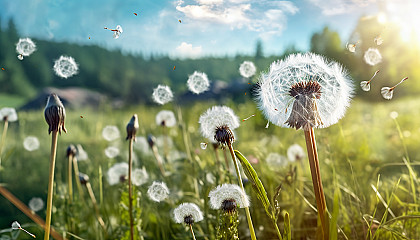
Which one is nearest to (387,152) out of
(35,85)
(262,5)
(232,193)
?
(262,5)

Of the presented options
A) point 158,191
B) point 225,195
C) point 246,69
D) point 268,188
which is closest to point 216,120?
point 225,195

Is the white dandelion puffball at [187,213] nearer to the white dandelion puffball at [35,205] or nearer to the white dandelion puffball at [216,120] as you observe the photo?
the white dandelion puffball at [216,120]

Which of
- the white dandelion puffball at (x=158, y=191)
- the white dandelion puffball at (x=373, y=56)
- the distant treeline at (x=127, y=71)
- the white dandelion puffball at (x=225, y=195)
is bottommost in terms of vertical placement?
the white dandelion puffball at (x=225, y=195)

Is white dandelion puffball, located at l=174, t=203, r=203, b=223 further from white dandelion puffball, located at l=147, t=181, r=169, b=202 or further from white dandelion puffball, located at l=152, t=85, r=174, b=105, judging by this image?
white dandelion puffball, located at l=152, t=85, r=174, b=105

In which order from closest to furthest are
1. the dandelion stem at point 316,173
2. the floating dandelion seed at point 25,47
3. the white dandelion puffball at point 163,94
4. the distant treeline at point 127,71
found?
the dandelion stem at point 316,173 → the floating dandelion seed at point 25,47 → the white dandelion puffball at point 163,94 → the distant treeline at point 127,71

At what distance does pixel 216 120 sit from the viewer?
0.98 m

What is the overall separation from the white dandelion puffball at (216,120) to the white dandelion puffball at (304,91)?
0.26 feet

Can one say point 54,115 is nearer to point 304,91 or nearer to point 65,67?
point 65,67

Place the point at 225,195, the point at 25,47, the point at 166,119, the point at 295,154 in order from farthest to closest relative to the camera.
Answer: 1. the point at 295,154
2. the point at 166,119
3. the point at 25,47
4. the point at 225,195

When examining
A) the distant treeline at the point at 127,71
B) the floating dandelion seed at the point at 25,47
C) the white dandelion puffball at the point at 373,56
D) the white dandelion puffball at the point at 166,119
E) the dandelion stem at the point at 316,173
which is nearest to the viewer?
the dandelion stem at the point at 316,173

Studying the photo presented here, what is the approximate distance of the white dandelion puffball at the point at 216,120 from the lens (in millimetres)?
970

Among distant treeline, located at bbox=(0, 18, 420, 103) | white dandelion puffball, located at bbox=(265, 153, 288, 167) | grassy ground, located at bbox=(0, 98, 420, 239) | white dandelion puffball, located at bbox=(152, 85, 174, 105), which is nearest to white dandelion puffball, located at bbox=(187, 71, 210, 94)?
white dandelion puffball, located at bbox=(152, 85, 174, 105)

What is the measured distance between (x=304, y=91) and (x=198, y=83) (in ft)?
1.66

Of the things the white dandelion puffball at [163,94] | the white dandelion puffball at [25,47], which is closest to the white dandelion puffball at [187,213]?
the white dandelion puffball at [163,94]
